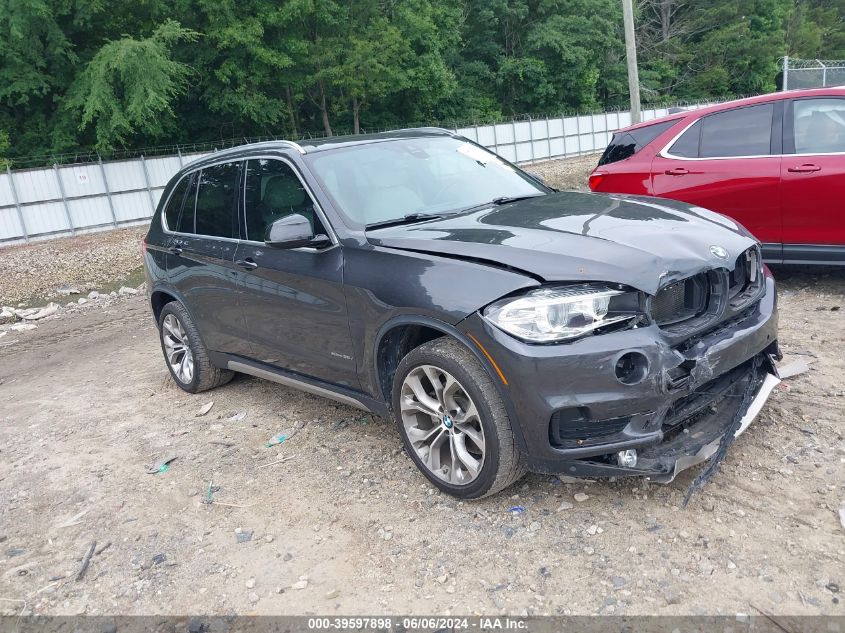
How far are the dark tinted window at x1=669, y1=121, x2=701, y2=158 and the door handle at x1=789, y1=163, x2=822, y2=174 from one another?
0.93 metres

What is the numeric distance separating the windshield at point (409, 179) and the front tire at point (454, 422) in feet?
3.34

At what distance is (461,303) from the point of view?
10.9ft

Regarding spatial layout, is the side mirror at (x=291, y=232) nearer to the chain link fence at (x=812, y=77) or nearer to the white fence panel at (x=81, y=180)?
the white fence panel at (x=81, y=180)

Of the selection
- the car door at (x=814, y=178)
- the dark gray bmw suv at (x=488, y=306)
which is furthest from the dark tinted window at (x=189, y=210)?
the car door at (x=814, y=178)

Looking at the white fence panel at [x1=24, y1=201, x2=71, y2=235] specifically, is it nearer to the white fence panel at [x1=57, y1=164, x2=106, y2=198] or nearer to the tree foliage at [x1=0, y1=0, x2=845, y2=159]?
the white fence panel at [x1=57, y1=164, x2=106, y2=198]

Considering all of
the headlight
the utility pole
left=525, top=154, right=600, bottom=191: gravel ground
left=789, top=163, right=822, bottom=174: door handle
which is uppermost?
the utility pole

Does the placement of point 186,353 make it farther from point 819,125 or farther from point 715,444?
point 819,125

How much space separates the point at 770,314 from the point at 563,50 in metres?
46.5

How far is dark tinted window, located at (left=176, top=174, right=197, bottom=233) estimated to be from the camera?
5582 mm

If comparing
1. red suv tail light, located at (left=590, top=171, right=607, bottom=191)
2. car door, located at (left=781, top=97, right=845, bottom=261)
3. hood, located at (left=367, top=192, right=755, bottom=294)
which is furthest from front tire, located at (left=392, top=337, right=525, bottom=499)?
red suv tail light, located at (left=590, top=171, right=607, bottom=191)

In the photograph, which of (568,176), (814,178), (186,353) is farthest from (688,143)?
(568,176)

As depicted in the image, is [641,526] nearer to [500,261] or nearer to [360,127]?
[500,261]

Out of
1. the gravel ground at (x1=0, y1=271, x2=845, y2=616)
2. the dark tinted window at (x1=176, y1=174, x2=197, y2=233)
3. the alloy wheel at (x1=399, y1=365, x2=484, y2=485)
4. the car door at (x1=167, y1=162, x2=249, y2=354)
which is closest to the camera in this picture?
the gravel ground at (x1=0, y1=271, x2=845, y2=616)

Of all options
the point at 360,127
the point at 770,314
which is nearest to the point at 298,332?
the point at 770,314
